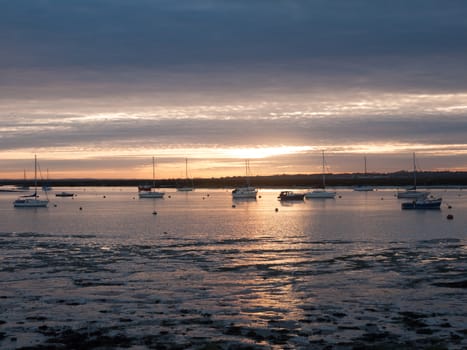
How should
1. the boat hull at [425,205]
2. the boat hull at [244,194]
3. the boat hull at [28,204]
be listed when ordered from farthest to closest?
the boat hull at [244,194] < the boat hull at [28,204] < the boat hull at [425,205]

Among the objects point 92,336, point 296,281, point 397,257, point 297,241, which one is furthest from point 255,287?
point 297,241

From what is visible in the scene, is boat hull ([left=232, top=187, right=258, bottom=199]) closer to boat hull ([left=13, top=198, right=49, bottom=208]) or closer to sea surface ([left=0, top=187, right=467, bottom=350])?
boat hull ([left=13, top=198, right=49, bottom=208])

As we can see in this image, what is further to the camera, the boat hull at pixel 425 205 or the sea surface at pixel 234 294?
the boat hull at pixel 425 205

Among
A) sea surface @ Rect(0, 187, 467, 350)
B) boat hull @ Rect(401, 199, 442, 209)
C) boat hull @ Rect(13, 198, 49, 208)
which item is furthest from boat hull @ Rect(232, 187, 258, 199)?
sea surface @ Rect(0, 187, 467, 350)

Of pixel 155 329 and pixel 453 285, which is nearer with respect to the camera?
pixel 155 329

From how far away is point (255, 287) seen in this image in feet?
83.8

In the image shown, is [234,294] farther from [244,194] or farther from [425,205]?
[244,194]

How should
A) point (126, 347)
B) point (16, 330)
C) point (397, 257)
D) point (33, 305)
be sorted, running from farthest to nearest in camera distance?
point (397, 257), point (33, 305), point (16, 330), point (126, 347)

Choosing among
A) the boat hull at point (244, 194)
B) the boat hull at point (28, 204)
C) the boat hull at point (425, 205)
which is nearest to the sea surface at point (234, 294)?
the boat hull at point (425, 205)

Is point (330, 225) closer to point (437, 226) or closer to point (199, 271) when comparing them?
point (437, 226)

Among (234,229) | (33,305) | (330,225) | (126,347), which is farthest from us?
(330,225)

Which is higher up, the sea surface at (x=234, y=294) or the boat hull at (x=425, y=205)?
the boat hull at (x=425, y=205)

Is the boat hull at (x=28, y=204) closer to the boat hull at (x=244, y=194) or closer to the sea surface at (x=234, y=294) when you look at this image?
the boat hull at (x=244, y=194)

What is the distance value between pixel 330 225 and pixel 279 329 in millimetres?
42747
